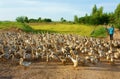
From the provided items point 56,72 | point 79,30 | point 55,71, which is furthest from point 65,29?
point 56,72

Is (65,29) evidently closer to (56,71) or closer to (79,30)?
(79,30)

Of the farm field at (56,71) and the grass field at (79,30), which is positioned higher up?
the grass field at (79,30)

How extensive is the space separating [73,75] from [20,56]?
9.85 feet

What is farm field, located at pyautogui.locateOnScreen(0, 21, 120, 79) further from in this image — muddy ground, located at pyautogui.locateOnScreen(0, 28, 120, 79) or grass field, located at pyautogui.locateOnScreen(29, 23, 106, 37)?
grass field, located at pyautogui.locateOnScreen(29, 23, 106, 37)

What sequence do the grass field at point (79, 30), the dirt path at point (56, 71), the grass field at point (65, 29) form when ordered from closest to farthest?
the dirt path at point (56, 71) → the grass field at point (79, 30) → the grass field at point (65, 29)

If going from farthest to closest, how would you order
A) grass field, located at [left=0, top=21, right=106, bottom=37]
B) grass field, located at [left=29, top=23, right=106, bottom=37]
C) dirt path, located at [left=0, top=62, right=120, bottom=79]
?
grass field, located at [left=0, top=21, right=106, bottom=37] < grass field, located at [left=29, top=23, right=106, bottom=37] < dirt path, located at [left=0, top=62, right=120, bottom=79]

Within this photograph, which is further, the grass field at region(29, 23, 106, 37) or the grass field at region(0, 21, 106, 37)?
the grass field at region(0, 21, 106, 37)

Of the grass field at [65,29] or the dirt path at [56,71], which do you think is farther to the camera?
the grass field at [65,29]

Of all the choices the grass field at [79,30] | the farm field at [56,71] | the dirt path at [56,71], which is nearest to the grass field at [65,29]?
the grass field at [79,30]

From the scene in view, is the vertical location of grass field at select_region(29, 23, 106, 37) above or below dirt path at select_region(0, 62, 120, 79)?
above

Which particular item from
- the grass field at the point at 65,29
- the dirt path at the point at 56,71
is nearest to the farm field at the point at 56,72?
the dirt path at the point at 56,71

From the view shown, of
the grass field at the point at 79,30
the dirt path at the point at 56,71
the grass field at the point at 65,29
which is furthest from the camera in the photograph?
the grass field at the point at 65,29

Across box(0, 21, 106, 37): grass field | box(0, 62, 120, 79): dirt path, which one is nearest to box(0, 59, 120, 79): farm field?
box(0, 62, 120, 79): dirt path

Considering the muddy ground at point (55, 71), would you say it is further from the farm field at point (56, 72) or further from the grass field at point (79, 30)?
the grass field at point (79, 30)
